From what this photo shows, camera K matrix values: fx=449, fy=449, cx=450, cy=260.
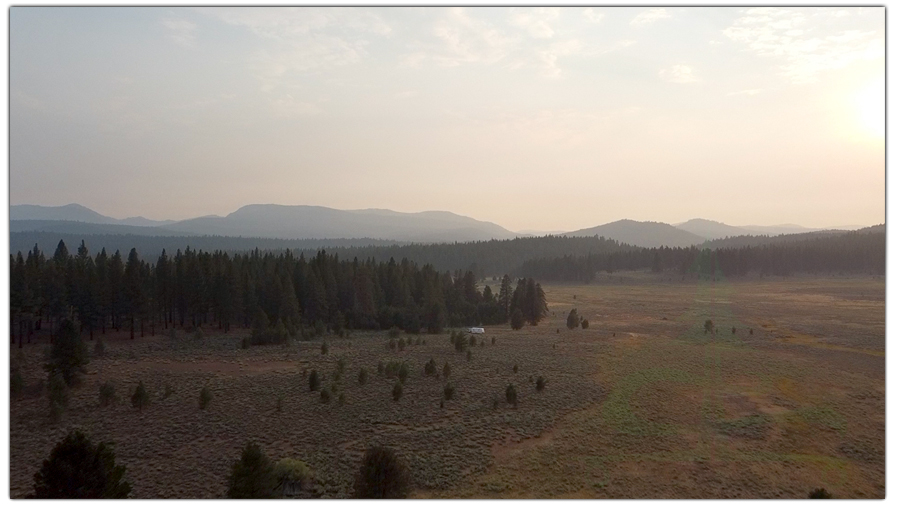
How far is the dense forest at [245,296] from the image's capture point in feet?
165

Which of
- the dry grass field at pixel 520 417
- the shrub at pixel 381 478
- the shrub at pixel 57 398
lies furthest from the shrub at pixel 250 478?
the shrub at pixel 57 398

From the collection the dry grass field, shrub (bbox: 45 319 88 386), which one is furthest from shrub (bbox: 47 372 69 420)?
shrub (bbox: 45 319 88 386)

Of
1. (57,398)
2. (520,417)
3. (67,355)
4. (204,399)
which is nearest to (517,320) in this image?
(520,417)

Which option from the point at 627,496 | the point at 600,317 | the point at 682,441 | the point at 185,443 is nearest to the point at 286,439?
the point at 185,443

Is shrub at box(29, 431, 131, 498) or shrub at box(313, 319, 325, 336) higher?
shrub at box(29, 431, 131, 498)

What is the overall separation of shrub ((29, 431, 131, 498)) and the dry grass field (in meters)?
3.17

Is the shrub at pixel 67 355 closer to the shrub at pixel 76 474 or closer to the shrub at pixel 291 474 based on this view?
the shrub at pixel 76 474

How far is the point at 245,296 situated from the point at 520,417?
157 ft

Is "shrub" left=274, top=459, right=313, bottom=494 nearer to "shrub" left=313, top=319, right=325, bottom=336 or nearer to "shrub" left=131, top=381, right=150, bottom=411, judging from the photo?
"shrub" left=131, top=381, right=150, bottom=411

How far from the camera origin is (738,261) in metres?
143

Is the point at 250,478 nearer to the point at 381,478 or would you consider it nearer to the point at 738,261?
the point at 381,478

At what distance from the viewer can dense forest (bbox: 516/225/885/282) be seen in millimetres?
128250

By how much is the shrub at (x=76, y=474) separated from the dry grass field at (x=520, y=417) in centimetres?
317

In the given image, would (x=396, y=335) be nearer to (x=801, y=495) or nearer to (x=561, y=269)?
(x=801, y=495)
